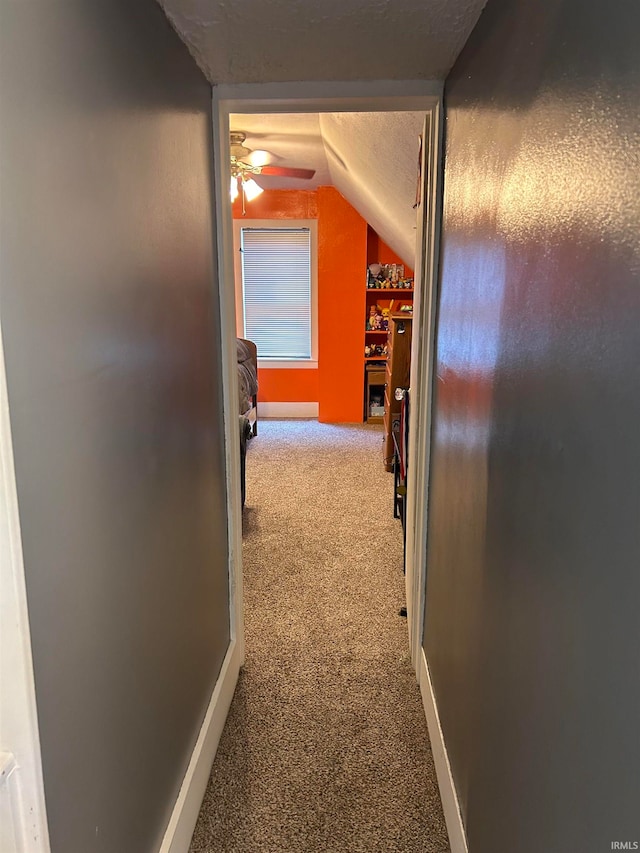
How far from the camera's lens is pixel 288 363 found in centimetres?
624

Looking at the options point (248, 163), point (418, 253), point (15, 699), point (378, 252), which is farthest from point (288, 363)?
point (15, 699)

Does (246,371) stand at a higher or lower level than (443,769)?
higher

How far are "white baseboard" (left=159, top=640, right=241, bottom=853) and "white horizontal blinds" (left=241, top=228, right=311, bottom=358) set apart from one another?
435cm

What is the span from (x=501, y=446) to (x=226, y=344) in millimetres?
1126

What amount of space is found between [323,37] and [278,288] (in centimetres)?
463

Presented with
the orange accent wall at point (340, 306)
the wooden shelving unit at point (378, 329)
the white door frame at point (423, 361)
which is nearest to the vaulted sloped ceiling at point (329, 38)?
the white door frame at point (423, 361)

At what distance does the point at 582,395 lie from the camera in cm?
77

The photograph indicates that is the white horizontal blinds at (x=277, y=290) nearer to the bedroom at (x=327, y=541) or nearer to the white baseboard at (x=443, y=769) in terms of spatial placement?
the bedroom at (x=327, y=541)

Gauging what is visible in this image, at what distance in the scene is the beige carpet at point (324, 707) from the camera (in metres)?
1.64

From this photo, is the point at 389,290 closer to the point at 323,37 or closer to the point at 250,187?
the point at 250,187

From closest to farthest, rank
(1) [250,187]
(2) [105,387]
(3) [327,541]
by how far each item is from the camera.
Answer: (2) [105,387]
(3) [327,541]
(1) [250,187]

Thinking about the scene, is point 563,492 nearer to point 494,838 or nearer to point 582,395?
point 582,395

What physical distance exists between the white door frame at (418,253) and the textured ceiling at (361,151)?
38 cm

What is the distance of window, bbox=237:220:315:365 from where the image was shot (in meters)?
5.99
